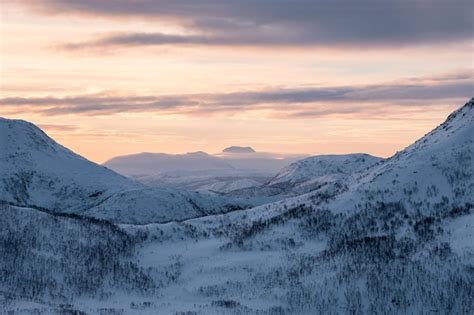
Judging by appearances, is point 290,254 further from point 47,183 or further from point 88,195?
point 47,183

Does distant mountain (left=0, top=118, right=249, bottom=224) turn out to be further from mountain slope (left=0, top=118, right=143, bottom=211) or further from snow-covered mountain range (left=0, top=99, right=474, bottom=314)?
snow-covered mountain range (left=0, top=99, right=474, bottom=314)

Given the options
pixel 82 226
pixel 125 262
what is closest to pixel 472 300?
pixel 125 262

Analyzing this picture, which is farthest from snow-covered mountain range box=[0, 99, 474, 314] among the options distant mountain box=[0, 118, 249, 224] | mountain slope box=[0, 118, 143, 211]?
mountain slope box=[0, 118, 143, 211]

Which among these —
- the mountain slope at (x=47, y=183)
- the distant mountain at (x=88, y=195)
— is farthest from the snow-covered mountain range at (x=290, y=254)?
the mountain slope at (x=47, y=183)

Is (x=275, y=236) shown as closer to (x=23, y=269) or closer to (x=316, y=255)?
(x=316, y=255)

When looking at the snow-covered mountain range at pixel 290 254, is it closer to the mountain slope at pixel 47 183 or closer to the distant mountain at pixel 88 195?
the distant mountain at pixel 88 195

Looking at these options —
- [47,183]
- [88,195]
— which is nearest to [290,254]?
[88,195]
